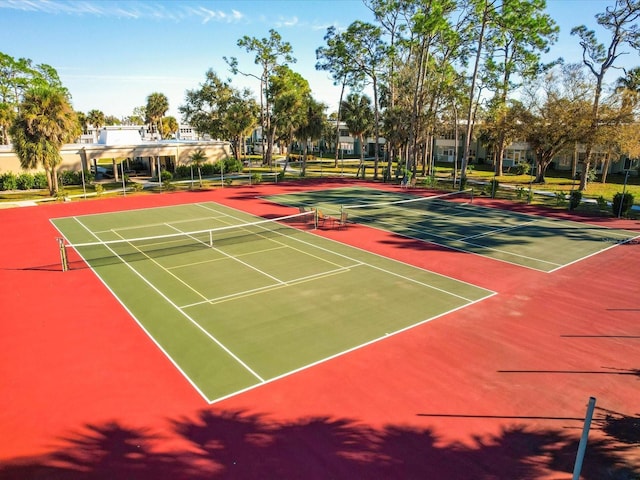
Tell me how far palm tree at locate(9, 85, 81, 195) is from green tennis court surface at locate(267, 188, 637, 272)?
1893 centimetres

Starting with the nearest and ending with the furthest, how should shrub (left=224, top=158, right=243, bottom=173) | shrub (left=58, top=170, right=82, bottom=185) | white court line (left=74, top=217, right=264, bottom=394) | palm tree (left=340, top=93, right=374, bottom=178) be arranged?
white court line (left=74, top=217, right=264, bottom=394) → shrub (left=58, top=170, right=82, bottom=185) → shrub (left=224, top=158, right=243, bottom=173) → palm tree (left=340, top=93, right=374, bottom=178)

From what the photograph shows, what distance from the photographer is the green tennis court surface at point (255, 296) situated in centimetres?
1298

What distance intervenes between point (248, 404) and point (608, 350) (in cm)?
1127

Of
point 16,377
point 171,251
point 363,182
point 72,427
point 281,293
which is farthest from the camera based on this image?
point 363,182

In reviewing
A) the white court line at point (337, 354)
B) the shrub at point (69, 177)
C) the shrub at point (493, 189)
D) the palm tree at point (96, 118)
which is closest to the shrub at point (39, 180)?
the shrub at point (69, 177)

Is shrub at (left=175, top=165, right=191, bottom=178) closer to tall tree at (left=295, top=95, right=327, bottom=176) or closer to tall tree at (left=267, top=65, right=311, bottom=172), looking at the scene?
tall tree at (left=267, top=65, right=311, bottom=172)

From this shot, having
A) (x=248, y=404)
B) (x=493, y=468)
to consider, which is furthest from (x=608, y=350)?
(x=248, y=404)

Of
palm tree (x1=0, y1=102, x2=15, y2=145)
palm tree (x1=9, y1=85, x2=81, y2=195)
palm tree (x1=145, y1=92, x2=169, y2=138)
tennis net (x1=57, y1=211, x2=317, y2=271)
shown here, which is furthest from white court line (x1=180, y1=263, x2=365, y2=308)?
palm tree (x1=145, y1=92, x2=169, y2=138)

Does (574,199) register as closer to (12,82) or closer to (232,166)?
(232,166)

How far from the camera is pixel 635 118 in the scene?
42812mm

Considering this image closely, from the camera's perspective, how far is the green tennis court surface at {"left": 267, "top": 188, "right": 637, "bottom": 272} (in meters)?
24.5

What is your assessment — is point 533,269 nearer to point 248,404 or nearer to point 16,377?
point 248,404

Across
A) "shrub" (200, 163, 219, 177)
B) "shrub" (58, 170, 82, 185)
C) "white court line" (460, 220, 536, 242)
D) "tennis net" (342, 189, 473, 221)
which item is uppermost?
"shrub" (200, 163, 219, 177)

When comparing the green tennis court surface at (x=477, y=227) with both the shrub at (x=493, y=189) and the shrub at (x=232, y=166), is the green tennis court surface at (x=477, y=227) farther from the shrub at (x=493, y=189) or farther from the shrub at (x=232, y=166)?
the shrub at (x=232, y=166)
